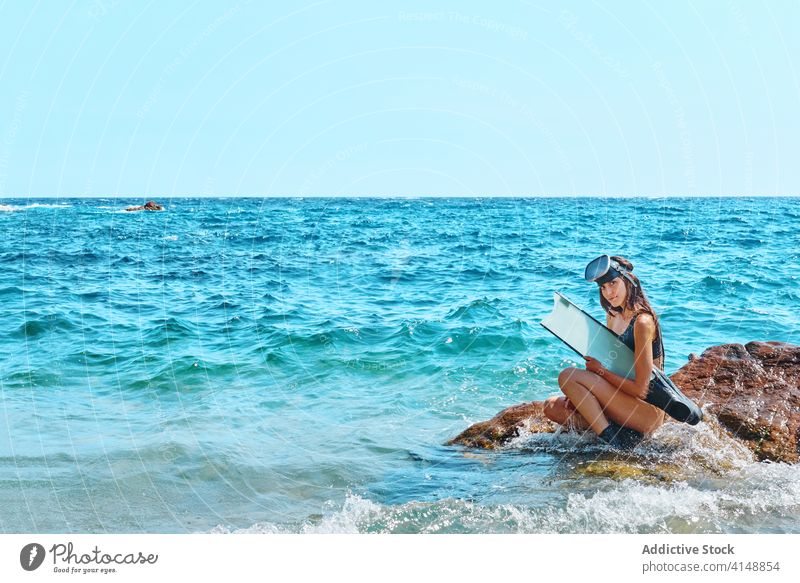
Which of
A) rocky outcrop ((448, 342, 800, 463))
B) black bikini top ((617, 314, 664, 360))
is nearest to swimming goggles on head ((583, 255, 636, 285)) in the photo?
black bikini top ((617, 314, 664, 360))

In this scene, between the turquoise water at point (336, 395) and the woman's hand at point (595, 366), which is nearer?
the turquoise water at point (336, 395)

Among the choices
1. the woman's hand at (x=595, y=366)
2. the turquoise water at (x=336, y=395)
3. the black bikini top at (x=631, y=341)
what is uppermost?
the black bikini top at (x=631, y=341)

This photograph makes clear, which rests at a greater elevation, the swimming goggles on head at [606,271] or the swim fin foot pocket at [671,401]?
the swimming goggles on head at [606,271]

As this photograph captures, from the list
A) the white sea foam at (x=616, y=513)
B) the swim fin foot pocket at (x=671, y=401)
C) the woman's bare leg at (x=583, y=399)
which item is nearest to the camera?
the white sea foam at (x=616, y=513)

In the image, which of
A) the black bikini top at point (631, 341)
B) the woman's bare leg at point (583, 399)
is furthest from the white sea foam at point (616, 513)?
the black bikini top at point (631, 341)

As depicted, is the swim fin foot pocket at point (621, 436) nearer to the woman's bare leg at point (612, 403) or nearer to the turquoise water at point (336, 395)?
the woman's bare leg at point (612, 403)

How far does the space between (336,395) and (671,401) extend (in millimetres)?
5435

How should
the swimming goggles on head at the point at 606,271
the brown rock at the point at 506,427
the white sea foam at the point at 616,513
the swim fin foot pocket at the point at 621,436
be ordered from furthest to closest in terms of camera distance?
the brown rock at the point at 506,427 < the swim fin foot pocket at the point at 621,436 < the swimming goggles on head at the point at 606,271 < the white sea foam at the point at 616,513

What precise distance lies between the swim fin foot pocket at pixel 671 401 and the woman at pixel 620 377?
0.31 ft

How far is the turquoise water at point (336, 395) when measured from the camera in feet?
20.3

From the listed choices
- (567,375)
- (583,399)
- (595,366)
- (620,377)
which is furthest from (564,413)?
(620,377)
